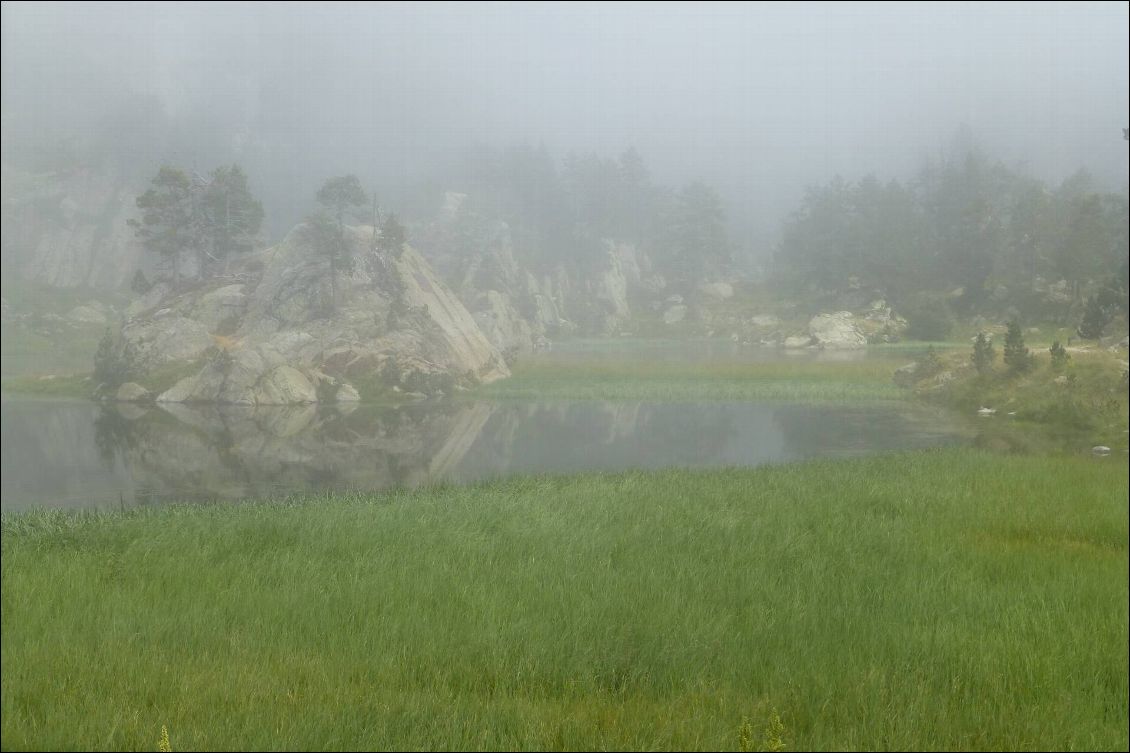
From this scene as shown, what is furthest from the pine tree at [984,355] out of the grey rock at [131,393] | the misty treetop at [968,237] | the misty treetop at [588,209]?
the grey rock at [131,393]

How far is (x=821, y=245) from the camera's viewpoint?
7350 centimetres

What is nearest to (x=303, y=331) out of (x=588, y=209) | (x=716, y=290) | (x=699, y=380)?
(x=699, y=380)

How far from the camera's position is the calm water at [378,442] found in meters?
20.7

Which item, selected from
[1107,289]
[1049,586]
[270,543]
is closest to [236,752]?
[270,543]

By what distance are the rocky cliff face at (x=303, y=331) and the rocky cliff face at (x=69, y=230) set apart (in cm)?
291

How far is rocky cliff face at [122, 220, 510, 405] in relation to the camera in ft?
116

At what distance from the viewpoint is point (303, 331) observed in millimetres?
38156

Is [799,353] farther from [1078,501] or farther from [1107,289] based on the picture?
[1078,501]

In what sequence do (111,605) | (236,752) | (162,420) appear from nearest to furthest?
(236,752) < (111,605) < (162,420)

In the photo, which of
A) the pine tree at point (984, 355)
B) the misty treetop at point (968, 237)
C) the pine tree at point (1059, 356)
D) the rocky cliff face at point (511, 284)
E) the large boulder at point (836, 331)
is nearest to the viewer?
the pine tree at point (1059, 356)

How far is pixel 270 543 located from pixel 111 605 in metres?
3.64

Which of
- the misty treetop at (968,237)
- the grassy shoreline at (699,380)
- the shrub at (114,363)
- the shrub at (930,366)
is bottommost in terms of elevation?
the grassy shoreline at (699,380)

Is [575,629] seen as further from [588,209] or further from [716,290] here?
[716,290]

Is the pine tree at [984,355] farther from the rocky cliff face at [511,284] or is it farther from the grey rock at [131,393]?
the grey rock at [131,393]
